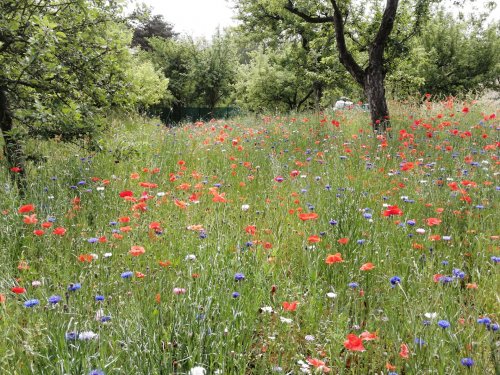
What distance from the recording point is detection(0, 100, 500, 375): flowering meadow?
166 cm

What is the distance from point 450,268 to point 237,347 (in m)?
1.67

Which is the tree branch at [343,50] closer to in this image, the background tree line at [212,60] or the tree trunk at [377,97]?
the background tree line at [212,60]

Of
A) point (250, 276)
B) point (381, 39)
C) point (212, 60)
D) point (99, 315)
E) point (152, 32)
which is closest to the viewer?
point (99, 315)

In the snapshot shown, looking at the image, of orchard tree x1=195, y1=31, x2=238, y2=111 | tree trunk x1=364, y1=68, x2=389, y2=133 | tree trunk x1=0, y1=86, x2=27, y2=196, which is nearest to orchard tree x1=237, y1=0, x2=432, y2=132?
tree trunk x1=364, y1=68, x2=389, y2=133

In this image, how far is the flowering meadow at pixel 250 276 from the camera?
65.2 inches

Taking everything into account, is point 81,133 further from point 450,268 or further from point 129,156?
point 450,268

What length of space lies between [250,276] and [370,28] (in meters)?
10.7

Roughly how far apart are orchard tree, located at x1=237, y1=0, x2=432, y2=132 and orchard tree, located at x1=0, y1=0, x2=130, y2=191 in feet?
15.9

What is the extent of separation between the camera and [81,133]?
4.25 metres

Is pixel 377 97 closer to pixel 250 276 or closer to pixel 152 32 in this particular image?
pixel 250 276

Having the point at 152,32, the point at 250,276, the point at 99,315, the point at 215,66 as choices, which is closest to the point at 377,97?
the point at 250,276

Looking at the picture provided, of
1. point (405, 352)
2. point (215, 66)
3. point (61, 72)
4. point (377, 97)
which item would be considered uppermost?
point (215, 66)

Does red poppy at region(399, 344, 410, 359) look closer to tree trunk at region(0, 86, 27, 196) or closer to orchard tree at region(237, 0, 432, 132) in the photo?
tree trunk at region(0, 86, 27, 196)

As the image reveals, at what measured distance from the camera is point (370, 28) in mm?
11211
